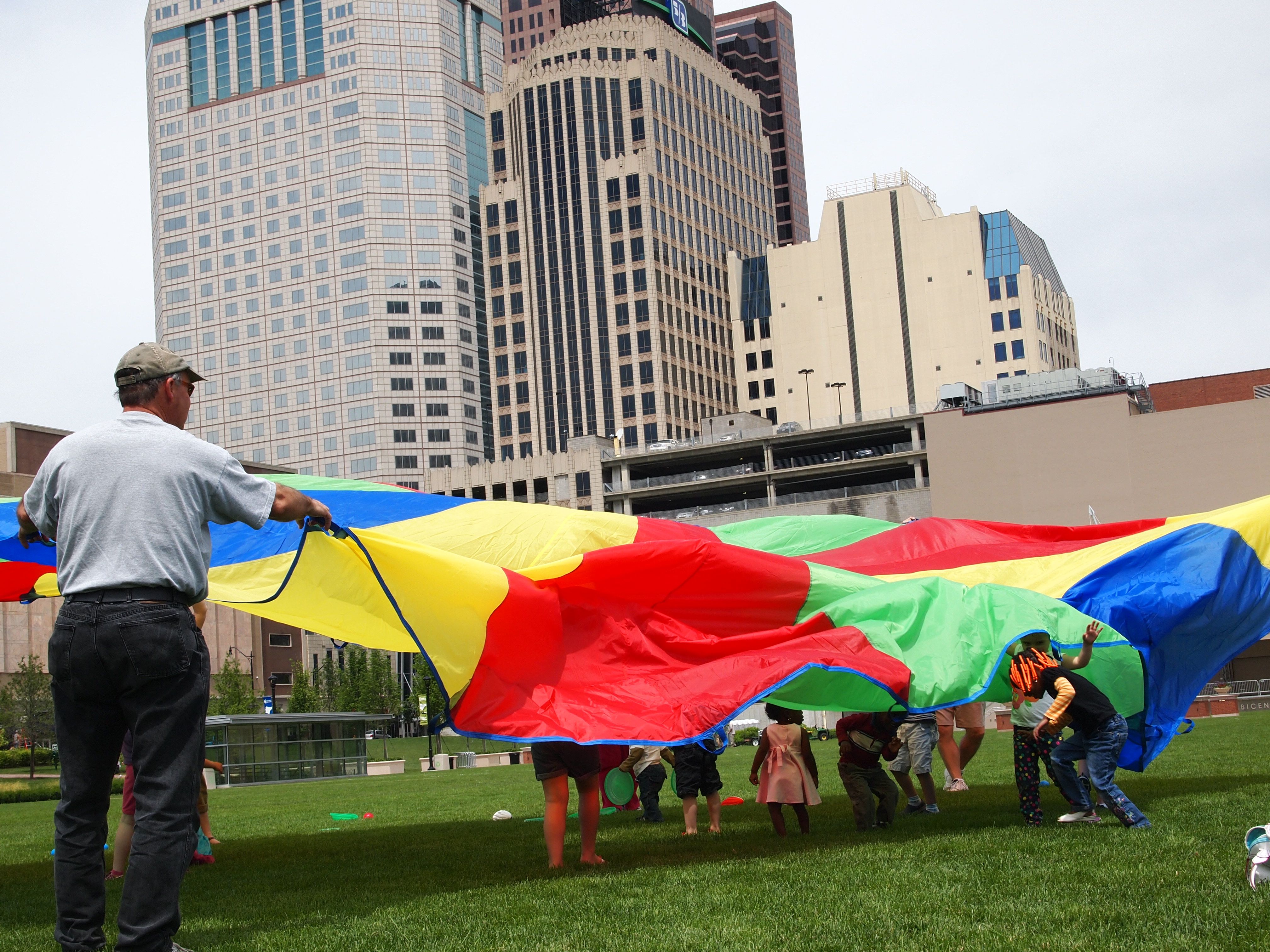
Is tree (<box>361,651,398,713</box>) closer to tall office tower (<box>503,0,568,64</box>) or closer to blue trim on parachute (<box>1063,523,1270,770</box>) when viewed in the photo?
blue trim on parachute (<box>1063,523,1270,770</box>)

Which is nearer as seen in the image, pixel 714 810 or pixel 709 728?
pixel 709 728

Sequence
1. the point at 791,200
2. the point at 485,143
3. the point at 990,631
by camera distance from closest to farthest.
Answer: the point at 990,631 → the point at 485,143 → the point at 791,200

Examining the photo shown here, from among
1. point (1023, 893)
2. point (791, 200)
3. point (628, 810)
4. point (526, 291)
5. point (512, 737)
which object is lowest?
point (628, 810)

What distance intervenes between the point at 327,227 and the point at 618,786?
121024mm

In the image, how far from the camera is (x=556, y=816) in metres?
8.28

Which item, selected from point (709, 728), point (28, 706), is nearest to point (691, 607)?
point (709, 728)

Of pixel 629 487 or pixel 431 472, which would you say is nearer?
pixel 629 487

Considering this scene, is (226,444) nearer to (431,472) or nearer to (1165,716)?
(431,472)

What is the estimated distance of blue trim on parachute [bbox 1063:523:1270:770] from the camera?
36.1 ft

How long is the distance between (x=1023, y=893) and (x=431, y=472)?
115450 millimetres

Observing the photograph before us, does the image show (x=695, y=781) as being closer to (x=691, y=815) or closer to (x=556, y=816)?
(x=691, y=815)

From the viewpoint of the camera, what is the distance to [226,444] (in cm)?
12712

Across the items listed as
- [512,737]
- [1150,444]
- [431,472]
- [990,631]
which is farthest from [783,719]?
[431,472]

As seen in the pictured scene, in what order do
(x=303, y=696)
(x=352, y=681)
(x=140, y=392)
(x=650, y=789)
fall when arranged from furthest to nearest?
(x=352, y=681)
(x=303, y=696)
(x=650, y=789)
(x=140, y=392)
